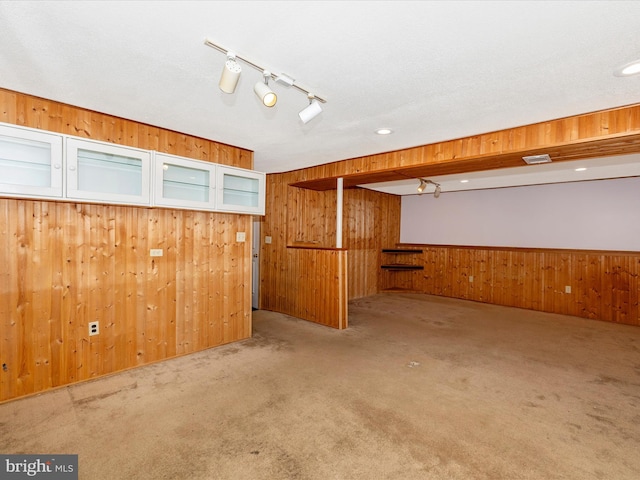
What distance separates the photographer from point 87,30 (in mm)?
1663

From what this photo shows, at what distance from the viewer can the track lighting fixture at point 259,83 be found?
5.85ft

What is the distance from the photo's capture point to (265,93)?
6.35 feet

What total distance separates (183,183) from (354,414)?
2.61 meters

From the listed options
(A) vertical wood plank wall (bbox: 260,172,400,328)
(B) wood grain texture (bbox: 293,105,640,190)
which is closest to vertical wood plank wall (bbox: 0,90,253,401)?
(A) vertical wood plank wall (bbox: 260,172,400,328)

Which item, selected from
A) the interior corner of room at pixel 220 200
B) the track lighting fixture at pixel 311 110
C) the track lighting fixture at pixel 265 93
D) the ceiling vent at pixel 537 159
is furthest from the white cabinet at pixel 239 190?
the ceiling vent at pixel 537 159

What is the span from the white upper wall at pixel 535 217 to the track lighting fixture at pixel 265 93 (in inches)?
238

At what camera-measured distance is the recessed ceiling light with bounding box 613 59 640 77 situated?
1.90 metres

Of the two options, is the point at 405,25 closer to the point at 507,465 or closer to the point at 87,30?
the point at 87,30

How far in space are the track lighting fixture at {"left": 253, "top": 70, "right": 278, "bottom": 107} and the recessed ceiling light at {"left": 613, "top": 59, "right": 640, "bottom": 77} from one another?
2.15m

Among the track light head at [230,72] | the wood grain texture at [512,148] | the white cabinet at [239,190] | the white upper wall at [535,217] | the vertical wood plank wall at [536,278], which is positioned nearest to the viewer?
the track light head at [230,72]

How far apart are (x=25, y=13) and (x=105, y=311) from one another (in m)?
2.29

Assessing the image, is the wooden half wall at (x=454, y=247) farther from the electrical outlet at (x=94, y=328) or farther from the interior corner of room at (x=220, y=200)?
the electrical outlet at (x=94, y=328)

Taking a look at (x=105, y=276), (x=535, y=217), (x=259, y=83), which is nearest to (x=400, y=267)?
→ (x=535, y=217)

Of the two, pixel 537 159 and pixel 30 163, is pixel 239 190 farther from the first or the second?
pixel 537 159
